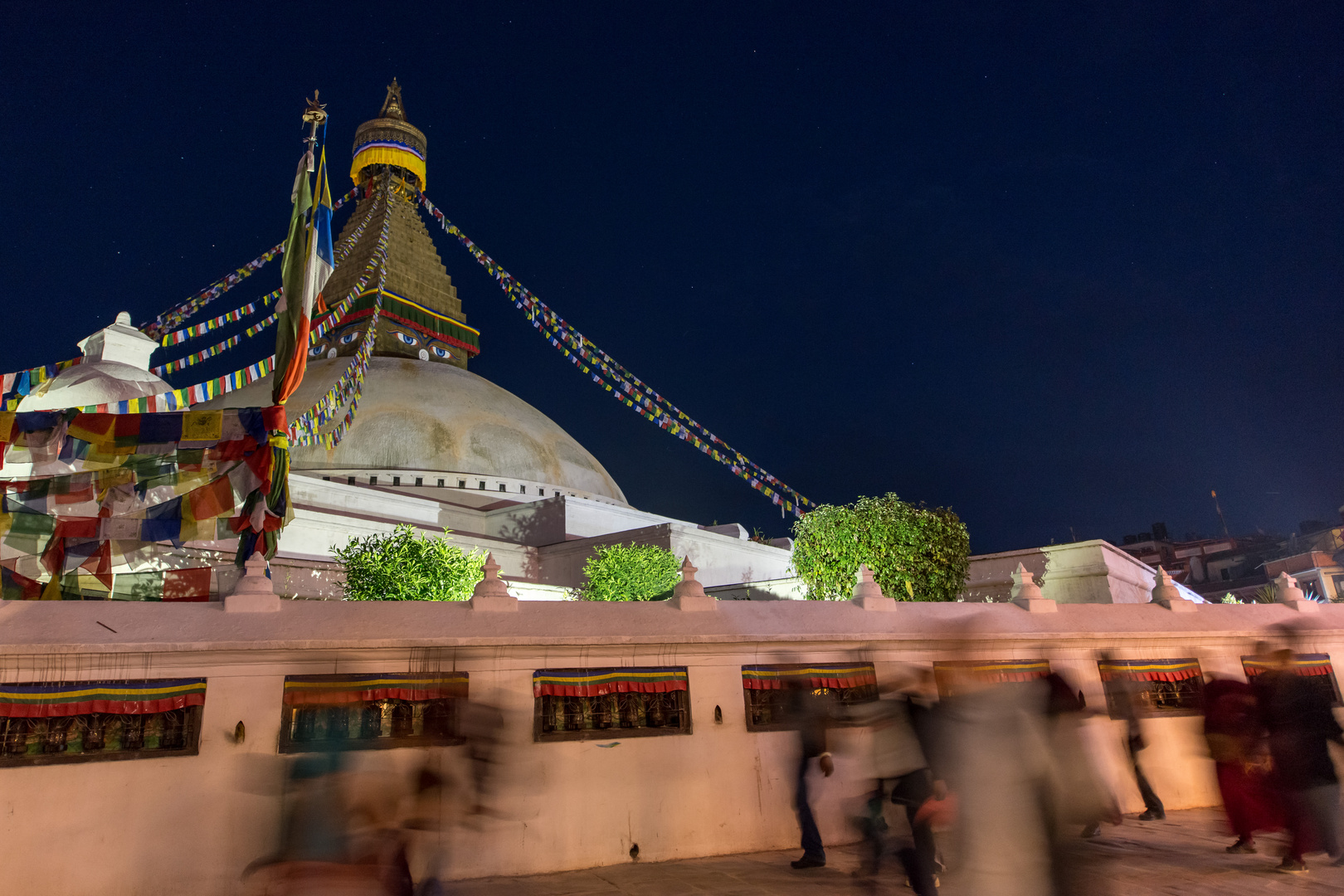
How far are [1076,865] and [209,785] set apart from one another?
6.41 meters

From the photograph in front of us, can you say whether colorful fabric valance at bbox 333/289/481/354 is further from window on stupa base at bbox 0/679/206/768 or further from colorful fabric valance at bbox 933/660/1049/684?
colorful fabric valance at bbox 933/660/1049/684

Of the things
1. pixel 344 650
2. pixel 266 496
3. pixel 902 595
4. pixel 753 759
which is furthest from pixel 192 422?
pixel 902 595

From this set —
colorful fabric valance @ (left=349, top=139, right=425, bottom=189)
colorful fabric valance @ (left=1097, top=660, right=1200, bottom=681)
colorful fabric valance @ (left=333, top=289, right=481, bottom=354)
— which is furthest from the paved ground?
colorful fabric valance @ (left=349, top=139, right=425, bottom=189)

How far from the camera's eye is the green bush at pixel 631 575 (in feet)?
55.5

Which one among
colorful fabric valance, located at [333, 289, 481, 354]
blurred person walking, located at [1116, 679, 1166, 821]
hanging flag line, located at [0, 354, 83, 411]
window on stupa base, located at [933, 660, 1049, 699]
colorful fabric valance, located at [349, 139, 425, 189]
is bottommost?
blurred person walking, located at [1116, 679, 1166, 821]

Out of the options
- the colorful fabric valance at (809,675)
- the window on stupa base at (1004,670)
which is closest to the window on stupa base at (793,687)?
the colorful fabric valance at (809,675)

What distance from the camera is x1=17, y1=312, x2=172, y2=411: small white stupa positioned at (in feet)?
48.6

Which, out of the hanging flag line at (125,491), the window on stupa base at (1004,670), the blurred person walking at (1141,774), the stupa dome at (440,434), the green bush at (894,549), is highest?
the stupa dome at (440,434)

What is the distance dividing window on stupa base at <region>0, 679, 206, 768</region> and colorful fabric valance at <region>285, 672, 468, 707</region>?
0.76m

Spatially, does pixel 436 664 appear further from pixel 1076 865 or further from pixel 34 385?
pixel 34 385

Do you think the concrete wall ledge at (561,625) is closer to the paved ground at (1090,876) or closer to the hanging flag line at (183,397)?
the paved ground at (1090,876)

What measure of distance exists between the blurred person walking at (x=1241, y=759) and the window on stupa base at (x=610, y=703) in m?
4.48

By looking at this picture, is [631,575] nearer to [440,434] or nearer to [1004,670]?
[1004,670]

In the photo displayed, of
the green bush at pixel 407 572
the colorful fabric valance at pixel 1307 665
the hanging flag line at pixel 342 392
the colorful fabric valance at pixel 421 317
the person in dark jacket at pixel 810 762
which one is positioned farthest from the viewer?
the colorful fabric valance at pixel 421 317
